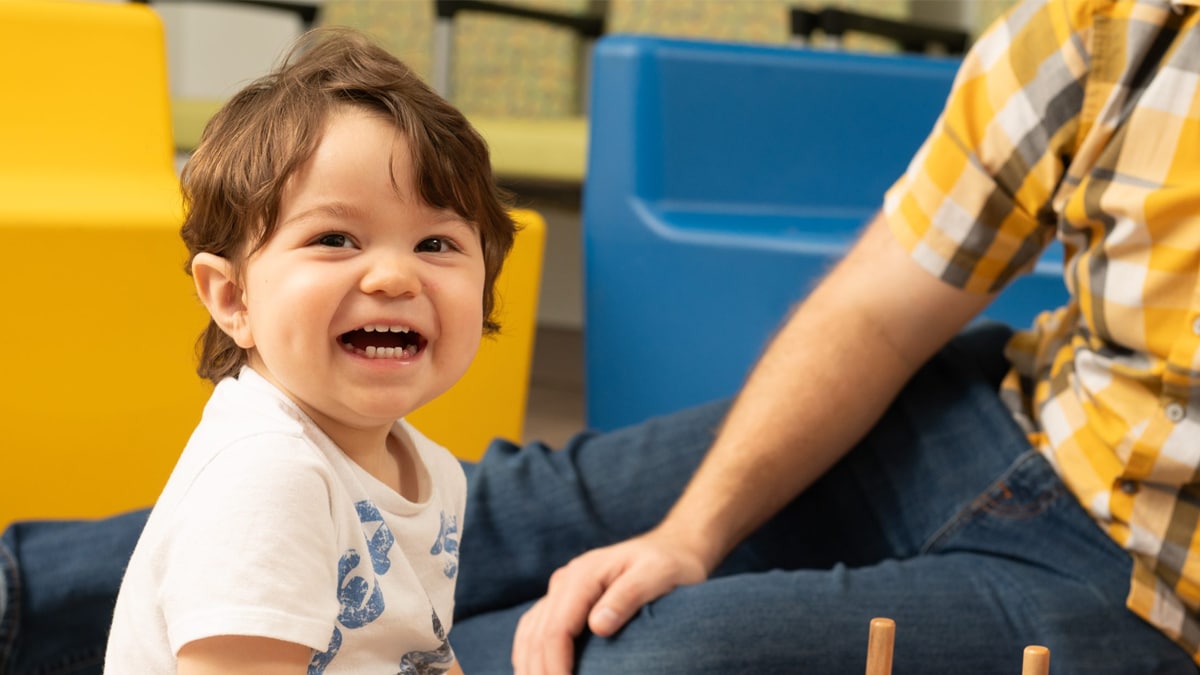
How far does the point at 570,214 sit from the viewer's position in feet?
10.9

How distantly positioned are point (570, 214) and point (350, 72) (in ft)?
9.04

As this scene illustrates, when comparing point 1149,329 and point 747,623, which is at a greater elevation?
point 1149,329

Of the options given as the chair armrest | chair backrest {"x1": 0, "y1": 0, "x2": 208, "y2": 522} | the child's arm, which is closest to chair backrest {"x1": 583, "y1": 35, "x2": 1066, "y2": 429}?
the chair armrest

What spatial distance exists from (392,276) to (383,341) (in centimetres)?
4

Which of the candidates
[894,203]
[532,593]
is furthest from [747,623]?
[894,203]

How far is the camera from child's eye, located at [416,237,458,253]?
58 centimetres

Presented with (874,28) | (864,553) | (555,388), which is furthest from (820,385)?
(555,388)

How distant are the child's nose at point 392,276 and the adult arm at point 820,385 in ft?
1.43

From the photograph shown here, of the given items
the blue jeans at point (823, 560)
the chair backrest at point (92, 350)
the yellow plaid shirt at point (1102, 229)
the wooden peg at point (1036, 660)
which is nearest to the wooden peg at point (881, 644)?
the wooden peg at point (1036, 660)

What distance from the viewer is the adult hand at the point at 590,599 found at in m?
0.86

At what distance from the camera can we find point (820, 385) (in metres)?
1.02

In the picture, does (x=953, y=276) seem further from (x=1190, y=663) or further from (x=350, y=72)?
(x=350, y=72)

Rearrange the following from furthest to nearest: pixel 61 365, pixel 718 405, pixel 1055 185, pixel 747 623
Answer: pixel 61 365
pixel 718 405
pixel 1055 185
pixel 747 623

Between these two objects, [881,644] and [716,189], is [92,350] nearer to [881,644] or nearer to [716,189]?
[716,189]
